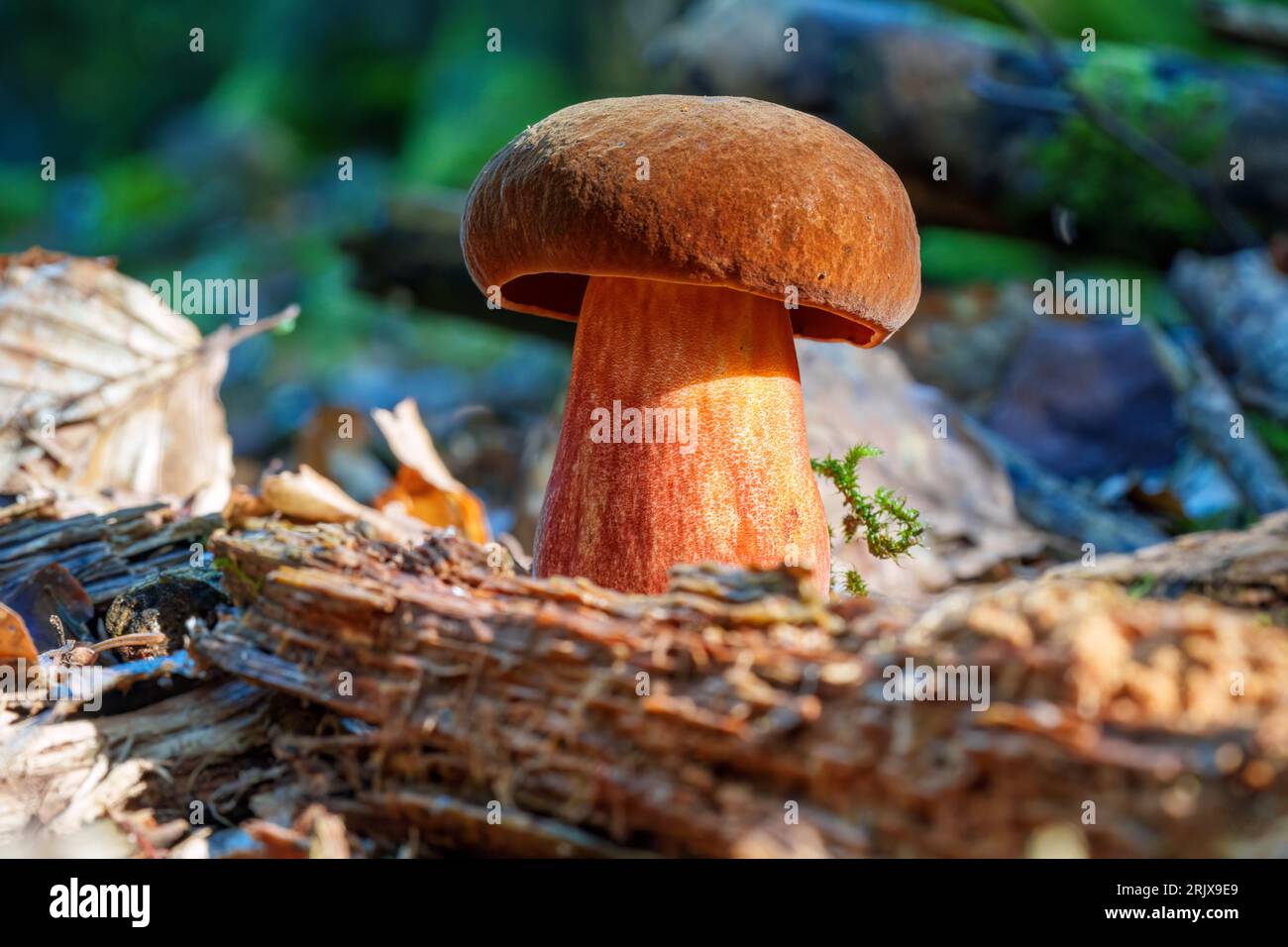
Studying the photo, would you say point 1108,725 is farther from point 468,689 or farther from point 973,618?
point 468,689

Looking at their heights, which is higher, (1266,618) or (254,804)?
(1266,618)

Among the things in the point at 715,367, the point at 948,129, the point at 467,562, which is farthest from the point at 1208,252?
the point at 467,562

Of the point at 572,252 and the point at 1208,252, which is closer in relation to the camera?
the point at 572,252

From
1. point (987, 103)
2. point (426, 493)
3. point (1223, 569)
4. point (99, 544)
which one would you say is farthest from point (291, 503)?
point (987, 103)
